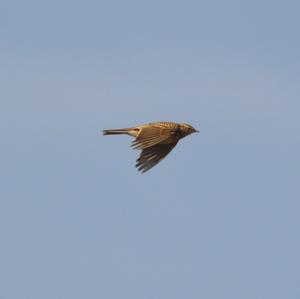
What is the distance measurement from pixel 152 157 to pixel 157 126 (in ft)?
4.80

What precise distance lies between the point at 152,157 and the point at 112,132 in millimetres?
2473

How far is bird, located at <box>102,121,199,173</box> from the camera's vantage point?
270ft

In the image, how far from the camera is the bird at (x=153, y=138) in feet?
270

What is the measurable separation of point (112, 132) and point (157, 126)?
4.77 feet

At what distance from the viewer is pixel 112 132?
84625 millimetres

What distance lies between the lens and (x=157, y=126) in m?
83.7

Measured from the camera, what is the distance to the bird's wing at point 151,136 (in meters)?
82.4

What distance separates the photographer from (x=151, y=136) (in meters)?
83.1

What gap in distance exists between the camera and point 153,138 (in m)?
83.0

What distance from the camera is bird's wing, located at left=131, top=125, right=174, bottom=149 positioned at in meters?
82.4

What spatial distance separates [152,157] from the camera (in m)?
82.4

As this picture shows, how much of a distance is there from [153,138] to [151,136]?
9 cm
